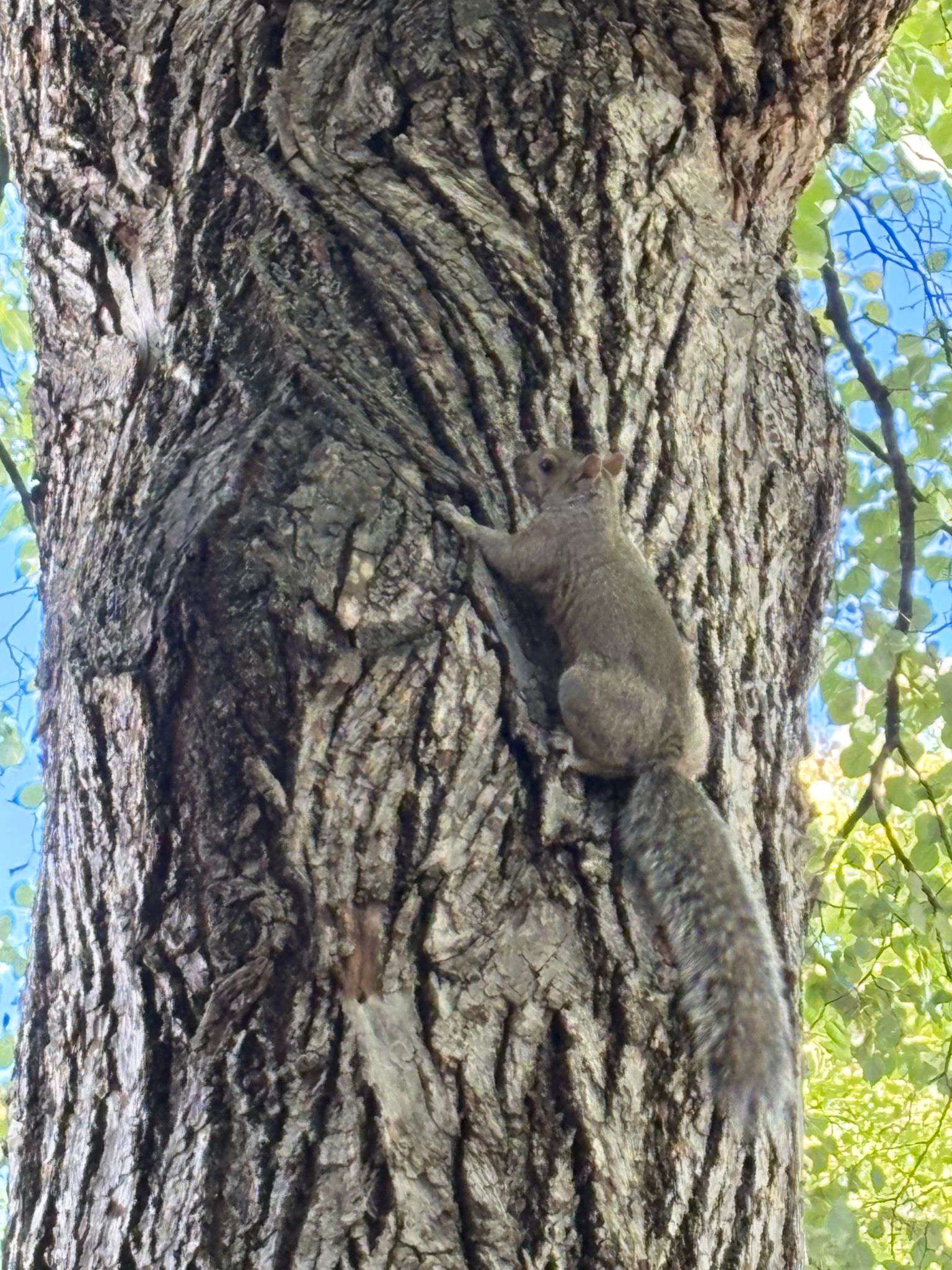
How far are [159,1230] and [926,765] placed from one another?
7150mm

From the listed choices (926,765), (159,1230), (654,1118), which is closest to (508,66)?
(654,1118)

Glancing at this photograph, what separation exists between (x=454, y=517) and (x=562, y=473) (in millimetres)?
458

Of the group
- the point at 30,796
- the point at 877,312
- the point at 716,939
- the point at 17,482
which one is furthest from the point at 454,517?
the point at 877,312

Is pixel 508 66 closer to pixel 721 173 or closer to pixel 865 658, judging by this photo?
pixel 721 173

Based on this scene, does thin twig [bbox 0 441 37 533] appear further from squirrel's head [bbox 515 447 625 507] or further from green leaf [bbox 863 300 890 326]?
green leaf [bbox 863 300 890 326]

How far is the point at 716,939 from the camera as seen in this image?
65.9 inches

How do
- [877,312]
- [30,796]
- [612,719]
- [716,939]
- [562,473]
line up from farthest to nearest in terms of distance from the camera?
[877,312]
[30,796]
[562,473]
[612,719]
[716,939]

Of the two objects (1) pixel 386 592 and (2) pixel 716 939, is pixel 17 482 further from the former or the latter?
(2) pixel 716 939

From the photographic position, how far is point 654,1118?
5.10 feet

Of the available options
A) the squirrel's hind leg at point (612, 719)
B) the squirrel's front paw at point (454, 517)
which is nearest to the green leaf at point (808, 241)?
the squirrel's hind leg at point (612, 719)

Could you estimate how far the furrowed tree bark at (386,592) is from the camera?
1500 mm

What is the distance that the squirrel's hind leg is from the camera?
1.84 metres

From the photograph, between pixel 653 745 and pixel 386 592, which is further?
pixel 653 745

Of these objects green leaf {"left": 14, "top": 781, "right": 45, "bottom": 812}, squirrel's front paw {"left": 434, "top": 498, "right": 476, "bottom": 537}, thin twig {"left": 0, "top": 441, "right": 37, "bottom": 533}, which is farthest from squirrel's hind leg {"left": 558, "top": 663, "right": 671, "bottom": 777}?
green leaf {"left": 14, "top": 781, "right": 45, "bottom": 812}
